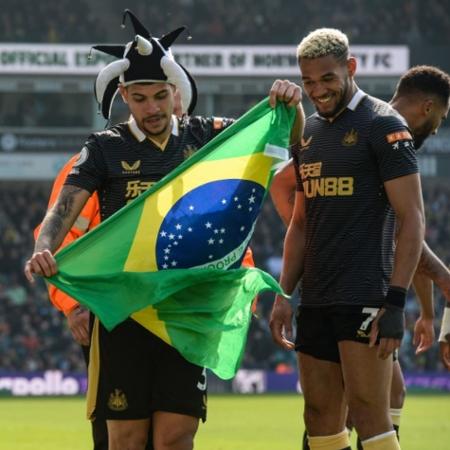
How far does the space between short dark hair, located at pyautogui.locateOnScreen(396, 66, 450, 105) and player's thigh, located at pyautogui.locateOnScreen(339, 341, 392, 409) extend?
5.54 ft

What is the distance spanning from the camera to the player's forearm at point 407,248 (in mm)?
6195

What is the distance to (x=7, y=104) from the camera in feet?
130

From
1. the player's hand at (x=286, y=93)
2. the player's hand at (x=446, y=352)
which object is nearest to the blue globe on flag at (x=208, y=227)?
the player's hand at (x=286, y=93)

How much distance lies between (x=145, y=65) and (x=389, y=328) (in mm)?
1743

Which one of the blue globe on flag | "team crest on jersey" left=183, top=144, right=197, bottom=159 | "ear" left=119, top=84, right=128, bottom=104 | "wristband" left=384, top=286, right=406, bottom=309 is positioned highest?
"ear" left=119, top=84, right=128, bottom=104

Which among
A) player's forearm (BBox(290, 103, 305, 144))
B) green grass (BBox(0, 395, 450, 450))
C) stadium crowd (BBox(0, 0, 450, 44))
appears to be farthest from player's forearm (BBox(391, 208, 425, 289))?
stadium crowd (BBox(0, 0, 450, 44))

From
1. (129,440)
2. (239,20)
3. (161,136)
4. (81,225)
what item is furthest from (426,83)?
(239,20)

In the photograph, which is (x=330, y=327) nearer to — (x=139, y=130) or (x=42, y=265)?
(x=139, y=130)

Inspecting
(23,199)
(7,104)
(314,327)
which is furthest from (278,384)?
(314,327)

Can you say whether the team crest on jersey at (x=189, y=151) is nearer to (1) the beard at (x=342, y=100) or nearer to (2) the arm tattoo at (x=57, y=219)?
(2) the arm tattoo at (x=57, y=219)

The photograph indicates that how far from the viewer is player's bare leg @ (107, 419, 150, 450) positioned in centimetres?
620

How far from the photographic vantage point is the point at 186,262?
6277mm

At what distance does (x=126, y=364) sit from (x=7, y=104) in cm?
3427

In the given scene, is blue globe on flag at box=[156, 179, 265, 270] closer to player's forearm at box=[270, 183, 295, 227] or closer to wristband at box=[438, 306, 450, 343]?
player's forearm at box=[270, 183, 295, 227]
